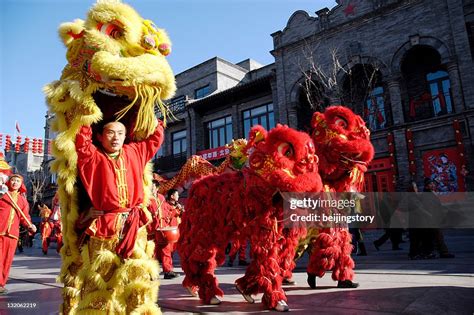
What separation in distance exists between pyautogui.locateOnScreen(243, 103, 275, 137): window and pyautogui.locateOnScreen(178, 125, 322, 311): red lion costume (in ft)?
44.6

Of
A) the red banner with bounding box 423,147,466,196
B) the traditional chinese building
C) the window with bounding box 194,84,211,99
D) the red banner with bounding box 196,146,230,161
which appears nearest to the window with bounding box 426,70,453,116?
the traditional chinese building

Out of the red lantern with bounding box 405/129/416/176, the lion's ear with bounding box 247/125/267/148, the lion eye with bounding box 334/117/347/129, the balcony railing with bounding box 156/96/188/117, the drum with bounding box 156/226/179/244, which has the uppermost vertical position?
the balcony railing with bounding box 156/96/188/117

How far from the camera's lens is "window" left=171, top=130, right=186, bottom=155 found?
21.7 meters

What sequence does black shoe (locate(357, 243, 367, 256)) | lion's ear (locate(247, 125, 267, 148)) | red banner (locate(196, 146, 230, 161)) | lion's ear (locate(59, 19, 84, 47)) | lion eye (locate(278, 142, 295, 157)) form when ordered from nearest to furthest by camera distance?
lion's ear (locate(59, 19, 84, 47)) → lion eye (locate(278, 142, 295, 157)) → lion's ear (locate(247, 125, 267, 148)) → black shoe (locate(357, 243, 367, 256)) → red banner (locate(196, 146, 230, 161))

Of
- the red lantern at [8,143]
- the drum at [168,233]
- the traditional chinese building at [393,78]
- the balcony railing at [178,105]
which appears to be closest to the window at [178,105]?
the balcony railing at [178,105]

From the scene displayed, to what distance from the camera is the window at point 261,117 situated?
17.5 metres

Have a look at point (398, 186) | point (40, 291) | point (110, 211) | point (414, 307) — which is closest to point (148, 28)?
point (110, 211)

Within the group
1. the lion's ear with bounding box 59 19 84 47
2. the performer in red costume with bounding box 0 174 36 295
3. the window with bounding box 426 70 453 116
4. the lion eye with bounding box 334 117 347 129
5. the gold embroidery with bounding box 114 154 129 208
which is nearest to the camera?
the gold embroidery with bounding box 114 154 129 208

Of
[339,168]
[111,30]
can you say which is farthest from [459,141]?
[111,30]

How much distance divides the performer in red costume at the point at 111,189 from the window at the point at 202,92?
19.7 meters

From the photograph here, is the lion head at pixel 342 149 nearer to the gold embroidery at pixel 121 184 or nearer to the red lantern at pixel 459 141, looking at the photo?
the gold embroidery at pixel 121 184

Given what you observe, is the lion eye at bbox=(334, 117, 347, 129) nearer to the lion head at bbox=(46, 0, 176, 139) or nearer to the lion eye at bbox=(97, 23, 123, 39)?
the lion head at bbox=(46, 0, 176, 139)

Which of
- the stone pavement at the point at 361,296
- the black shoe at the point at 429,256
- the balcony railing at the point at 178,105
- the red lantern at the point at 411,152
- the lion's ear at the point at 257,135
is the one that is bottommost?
the stone pavement at the point at 361,296

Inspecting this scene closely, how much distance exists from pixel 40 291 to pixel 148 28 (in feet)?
13.2
